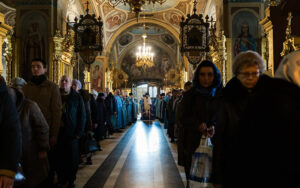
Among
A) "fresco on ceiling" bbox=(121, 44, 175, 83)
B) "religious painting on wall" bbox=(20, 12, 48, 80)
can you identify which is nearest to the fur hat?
"religious painting on wall" bbox=(20, 12, 48, 80)

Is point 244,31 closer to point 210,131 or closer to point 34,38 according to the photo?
point 34,38

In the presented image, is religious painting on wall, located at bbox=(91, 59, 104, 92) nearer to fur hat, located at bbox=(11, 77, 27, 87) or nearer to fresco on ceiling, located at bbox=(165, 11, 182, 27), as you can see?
fresco on ceiling, located at bbox=(165, 11, 182, 27)

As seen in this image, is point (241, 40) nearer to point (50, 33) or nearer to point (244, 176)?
point (50, 33)

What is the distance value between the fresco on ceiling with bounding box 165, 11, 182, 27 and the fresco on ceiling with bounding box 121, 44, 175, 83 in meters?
8.33

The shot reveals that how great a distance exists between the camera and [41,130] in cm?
326

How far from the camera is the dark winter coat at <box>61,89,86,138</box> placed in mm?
4461

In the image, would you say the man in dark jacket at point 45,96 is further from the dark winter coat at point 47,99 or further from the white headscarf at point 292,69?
the white headscarf at point 292,69

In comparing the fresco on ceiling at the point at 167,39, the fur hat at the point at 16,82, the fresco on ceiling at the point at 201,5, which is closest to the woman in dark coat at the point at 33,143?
the fur hat at the point at 16,82

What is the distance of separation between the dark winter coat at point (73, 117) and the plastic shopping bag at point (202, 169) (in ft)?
7.67

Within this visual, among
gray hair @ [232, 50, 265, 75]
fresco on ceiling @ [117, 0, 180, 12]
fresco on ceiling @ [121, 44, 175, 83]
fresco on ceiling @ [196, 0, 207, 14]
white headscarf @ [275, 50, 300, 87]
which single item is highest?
fresco on ceiling @ [117, 0, 180, 12]

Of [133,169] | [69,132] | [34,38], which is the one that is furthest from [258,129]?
[34,38]

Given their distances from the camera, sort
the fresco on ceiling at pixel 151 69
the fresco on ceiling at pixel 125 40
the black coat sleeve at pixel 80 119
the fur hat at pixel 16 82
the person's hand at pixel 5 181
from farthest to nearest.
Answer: the fresco on ceiling at pixel 151 69 < the fresco on ceiling at pixel 125 40 < the black coat sleeve at pixel 80 119 < the fur hat at pixel 16 82 < the person's hand at pixel 5 181

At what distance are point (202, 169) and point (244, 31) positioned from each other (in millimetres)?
9643

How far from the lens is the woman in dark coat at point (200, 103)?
3245mm
